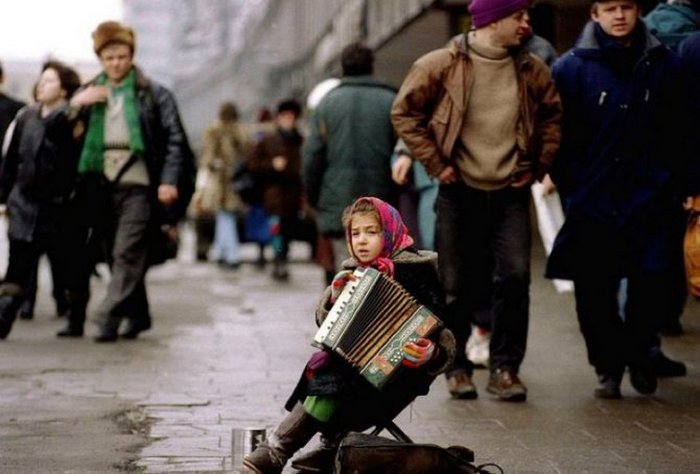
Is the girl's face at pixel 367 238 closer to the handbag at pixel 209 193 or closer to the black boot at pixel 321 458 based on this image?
the black boot at pixel 321 458

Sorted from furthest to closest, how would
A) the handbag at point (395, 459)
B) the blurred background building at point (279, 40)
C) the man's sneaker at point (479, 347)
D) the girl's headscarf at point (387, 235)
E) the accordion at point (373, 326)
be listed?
the blurred background building at point (279, 40), the man's sneaker at point (479, 347), the girl's headscarf at point (387, 235), the accordion at point (373, 326), the handbag at point (395, 459)

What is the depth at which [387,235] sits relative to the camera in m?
6.12

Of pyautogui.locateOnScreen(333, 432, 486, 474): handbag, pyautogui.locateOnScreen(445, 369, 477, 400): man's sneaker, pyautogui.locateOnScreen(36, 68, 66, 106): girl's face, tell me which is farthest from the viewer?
pyautogui.locateOnScreen(36, 68, 66, 106): girl's face

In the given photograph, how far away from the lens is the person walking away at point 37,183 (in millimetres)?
11273

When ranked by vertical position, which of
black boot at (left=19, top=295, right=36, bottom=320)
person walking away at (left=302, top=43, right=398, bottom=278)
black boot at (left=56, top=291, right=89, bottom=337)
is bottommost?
black boot at (left=19, top=295, right=36, bottom=320)

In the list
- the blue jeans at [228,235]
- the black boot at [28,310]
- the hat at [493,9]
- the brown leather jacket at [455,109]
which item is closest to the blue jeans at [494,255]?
the brown leather jacket at [455,109]

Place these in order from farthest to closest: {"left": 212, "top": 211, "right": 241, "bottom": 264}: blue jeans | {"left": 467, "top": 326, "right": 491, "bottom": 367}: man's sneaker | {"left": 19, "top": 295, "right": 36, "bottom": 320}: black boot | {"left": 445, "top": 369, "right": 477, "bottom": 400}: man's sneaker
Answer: {"left": 212, "top": 211, "right": 241, "bottom": 264}: blue jeans
{"left": 19, "top": 295, "right": 36, "bottom": 320}: black boot
{"left": 467, "top": 326, "right": 491, "bottom": 367}: man's sneaker
{"left": 445, "top": 369, "right": 477, "bottom": 400}: man's sneaker

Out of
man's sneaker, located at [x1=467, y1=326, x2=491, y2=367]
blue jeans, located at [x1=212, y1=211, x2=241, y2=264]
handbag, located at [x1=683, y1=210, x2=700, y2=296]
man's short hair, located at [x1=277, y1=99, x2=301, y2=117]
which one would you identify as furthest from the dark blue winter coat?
blue jeans, located at [x1=212, y1=211, x2=241, y2=264]

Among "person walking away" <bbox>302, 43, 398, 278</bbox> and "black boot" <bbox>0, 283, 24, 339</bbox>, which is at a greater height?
"person walking away" <bbox>302, 43, 398, 278</bbox>

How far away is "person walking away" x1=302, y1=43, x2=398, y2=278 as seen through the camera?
11.7m

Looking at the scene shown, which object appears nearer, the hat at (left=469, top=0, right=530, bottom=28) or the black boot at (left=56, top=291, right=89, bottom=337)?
the hat at (left=469, top=0, right=530, bottom=28)

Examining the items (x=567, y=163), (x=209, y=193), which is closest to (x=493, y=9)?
(x=567, y=163)

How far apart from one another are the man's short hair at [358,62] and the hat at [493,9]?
3.42 m

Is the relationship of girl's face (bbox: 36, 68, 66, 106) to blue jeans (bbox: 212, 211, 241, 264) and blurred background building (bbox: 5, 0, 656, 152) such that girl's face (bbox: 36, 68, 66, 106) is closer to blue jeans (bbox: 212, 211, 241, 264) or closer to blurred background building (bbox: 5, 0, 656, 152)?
blurred background building (bbox: 5, 0, 656, 152)
